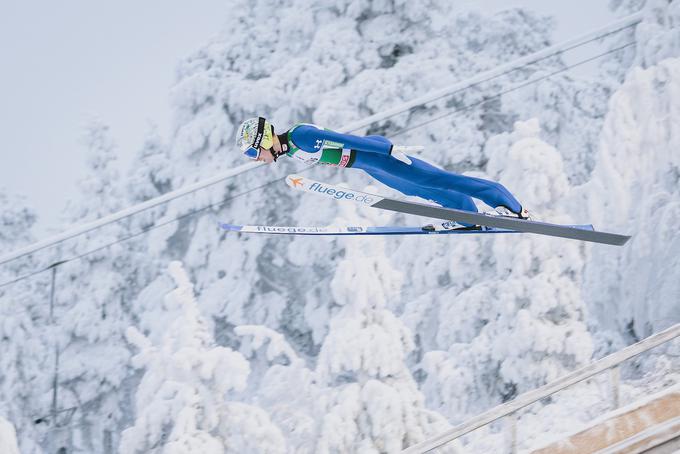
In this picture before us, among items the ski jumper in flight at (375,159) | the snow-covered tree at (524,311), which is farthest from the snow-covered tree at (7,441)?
the ski jumper in flight at (375,159)

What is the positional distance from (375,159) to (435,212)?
1.63ft

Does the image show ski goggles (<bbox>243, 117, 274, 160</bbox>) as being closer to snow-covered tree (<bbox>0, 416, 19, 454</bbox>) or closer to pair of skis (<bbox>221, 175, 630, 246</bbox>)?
pair of skis (<bbox>221, 175, 630, 246</bbox>)

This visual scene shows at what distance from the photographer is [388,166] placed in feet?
15.7

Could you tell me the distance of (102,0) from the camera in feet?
52.6

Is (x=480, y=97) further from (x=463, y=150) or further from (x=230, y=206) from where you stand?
(x=230, y=206)

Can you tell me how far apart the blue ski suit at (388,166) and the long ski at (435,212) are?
16 cm

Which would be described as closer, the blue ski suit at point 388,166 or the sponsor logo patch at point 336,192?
the blue ski suit at point 388,166

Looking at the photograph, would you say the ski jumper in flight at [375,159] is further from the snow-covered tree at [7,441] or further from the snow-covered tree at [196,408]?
the snow-covered tree at [7,441]

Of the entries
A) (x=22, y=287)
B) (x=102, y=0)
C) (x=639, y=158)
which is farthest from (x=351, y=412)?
(x=102, y=0)

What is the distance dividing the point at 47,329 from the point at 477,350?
562cm

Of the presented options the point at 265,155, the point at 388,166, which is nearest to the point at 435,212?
the point at 388,166

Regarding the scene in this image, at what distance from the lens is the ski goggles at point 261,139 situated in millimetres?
4453

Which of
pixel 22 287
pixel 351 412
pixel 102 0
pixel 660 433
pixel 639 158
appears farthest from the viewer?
pixel 102 0

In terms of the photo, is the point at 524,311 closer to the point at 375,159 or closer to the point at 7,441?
the point at 375,159
